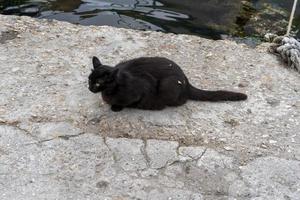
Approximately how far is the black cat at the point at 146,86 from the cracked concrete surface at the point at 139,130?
0.23 feet

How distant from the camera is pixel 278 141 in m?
3.66

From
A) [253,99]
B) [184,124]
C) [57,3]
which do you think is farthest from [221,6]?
[184,124]

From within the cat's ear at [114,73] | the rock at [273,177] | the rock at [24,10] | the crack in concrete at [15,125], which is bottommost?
the rock at [273,177]

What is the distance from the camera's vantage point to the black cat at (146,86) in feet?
11.8

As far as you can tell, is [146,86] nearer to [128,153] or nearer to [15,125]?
[128,153]

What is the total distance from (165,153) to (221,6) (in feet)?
12.1

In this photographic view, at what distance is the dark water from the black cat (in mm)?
2007

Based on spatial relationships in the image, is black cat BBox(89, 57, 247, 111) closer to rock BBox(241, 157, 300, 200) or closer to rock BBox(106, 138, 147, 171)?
rock BBox(106, 138, 147, 171)

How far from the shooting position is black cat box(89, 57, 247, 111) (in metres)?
3.58

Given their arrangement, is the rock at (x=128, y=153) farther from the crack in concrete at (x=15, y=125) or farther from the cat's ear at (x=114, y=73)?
the crack in concrete at (x=15, y=125)

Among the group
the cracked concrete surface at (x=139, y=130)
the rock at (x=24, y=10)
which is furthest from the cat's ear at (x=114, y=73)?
the rock at (x=24, y=10)

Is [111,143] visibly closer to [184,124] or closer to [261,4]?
[184,124]

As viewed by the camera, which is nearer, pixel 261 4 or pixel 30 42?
pixel 30 42

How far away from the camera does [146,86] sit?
3.76m
